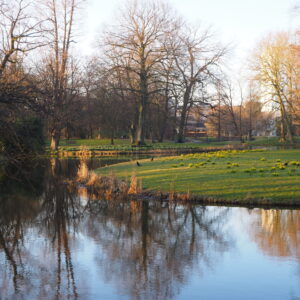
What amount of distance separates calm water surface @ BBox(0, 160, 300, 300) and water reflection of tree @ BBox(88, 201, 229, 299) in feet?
0.07

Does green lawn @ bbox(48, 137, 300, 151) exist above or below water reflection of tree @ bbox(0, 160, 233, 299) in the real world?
above

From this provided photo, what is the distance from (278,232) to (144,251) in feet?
12.2

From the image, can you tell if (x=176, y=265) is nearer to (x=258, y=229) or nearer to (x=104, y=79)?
(x=258, y=229)

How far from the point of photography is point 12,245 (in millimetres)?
10578

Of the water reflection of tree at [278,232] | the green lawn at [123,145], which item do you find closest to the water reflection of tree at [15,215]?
the water reflection of tree at [278,232]

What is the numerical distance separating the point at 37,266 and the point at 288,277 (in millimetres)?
4956

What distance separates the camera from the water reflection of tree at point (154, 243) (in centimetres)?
819

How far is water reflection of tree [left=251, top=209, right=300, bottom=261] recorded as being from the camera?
999 cm

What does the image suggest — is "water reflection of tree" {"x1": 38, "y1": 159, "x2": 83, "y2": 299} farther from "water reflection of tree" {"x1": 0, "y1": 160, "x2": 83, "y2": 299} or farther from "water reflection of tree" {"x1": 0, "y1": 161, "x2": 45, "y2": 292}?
"water reflection of tree" {"x1": 0, "y1": 161, "x2": 45, "y2": 292}

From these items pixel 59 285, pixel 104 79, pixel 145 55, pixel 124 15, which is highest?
pixel 124 15

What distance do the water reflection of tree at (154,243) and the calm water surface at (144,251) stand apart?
0.07 ft

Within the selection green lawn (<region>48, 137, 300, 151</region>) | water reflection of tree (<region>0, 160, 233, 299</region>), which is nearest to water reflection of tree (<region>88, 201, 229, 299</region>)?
water reflection of tree (<region>0, 160, 233, 299</region>)

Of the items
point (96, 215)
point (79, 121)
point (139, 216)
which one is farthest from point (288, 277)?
point (79, 121)

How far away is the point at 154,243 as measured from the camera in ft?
35.2
